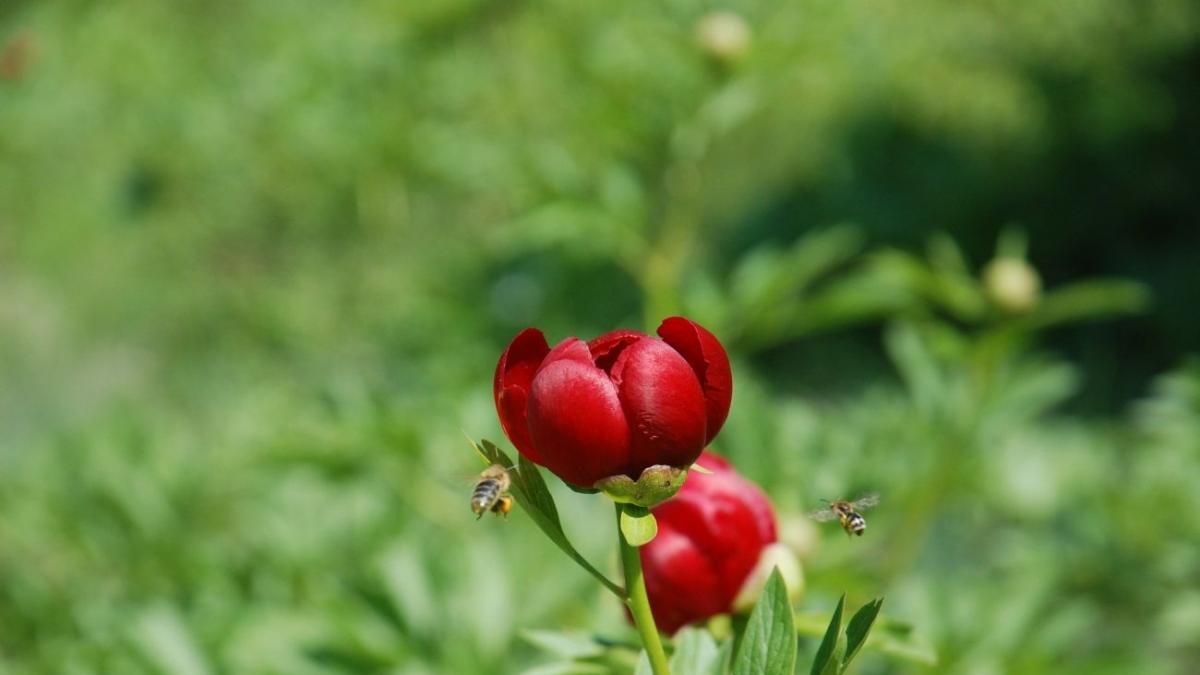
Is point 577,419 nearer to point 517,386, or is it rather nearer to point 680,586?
point 517,386

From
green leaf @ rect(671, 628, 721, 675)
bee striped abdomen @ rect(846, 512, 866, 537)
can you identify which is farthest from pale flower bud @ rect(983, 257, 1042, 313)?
green leaf @ rect(671, 628, 721, 675)

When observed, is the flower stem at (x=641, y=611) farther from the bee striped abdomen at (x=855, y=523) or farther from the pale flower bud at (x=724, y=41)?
the pale flower bud at (x=724, y=41)

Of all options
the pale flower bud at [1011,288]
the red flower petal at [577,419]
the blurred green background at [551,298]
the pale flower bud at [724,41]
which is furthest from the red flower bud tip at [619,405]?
the pale flower bud at [724,41]

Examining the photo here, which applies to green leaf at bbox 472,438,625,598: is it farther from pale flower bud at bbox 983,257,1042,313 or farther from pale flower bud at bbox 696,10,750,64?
pale flower bud at bbox 696,10,750,64

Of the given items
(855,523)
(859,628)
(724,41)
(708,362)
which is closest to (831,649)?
(859,628)

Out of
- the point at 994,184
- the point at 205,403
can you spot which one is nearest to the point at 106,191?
the point at 205,403
